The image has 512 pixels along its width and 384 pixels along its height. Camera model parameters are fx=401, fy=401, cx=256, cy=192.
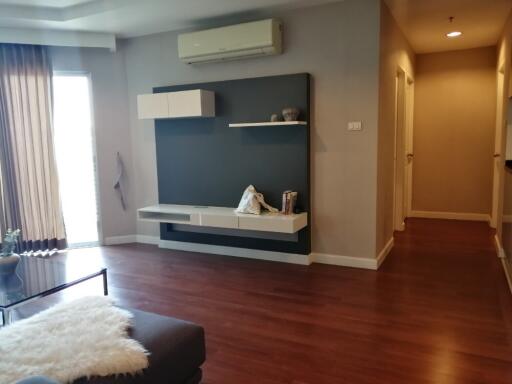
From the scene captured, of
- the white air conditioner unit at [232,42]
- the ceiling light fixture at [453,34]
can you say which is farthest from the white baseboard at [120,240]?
the ceiling light fixture at [453,34]

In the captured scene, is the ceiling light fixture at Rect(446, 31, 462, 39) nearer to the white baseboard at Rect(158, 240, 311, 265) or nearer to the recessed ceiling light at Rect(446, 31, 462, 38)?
the recessed ceiling light at Rect(446, 31, 462, 38)

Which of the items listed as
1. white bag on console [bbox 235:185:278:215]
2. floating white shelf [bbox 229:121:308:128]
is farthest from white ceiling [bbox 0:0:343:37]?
white bag on console [bbox 235:185:278:215]

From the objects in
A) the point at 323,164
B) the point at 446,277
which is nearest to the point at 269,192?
the point at 323,164

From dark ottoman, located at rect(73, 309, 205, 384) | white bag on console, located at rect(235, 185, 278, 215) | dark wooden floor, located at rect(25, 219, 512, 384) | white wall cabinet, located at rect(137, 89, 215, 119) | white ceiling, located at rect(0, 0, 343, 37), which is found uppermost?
white ceiling, located at rect(0, 0, 343, 37)

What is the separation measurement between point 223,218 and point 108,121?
215 cm

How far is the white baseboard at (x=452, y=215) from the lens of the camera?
622cm

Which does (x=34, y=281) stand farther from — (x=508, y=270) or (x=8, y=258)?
(x=508, y=270)

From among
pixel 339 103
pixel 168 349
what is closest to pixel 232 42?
pixel 339 103

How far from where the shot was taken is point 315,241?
4.28 metres

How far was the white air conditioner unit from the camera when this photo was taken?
13.0 ft

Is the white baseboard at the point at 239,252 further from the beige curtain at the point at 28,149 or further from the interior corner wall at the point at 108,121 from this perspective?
the beige curtain at the point at 28,149

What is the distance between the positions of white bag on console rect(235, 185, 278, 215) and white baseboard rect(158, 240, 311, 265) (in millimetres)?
524

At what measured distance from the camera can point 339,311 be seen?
10.1 feet

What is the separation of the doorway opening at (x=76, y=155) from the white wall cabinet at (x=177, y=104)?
96 centimetres
